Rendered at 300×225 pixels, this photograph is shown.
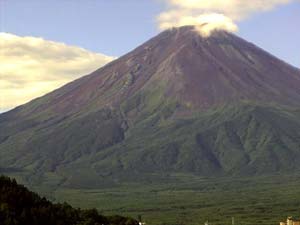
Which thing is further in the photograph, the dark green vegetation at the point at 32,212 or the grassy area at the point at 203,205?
the grassy area at the point at 203,205

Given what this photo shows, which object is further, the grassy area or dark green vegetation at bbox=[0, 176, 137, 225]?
the grassy area

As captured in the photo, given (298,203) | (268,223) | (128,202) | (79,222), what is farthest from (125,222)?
(128,202)

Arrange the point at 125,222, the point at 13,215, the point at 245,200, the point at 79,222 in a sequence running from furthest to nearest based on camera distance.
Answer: the point at 245,200, the point at 125,222, the point at 79,222, the point at 13,215

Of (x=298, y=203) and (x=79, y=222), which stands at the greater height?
(x=298, y=203)

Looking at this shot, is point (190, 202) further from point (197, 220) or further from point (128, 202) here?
point (197, 220)

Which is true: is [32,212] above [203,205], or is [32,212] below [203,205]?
below

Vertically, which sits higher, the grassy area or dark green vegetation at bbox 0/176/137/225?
the grassy area

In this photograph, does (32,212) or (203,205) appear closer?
(32,212)

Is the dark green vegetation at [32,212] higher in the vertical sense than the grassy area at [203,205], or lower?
lower
